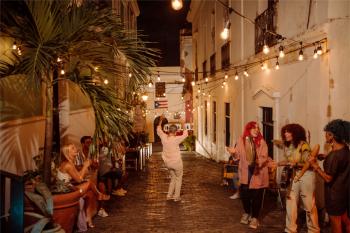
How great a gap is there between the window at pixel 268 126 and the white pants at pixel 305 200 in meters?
4.40

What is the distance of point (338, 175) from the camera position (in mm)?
5711

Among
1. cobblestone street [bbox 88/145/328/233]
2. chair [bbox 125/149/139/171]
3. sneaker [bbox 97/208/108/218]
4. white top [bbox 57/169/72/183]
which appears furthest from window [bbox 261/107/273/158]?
white top [bbox 57/169/72/183]

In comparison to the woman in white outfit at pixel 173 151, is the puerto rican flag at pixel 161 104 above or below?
above

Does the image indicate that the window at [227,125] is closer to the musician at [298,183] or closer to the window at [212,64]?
the window at [212,64]

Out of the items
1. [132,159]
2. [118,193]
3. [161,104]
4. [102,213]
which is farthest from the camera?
[161,104]

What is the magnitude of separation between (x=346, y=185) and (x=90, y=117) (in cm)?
874

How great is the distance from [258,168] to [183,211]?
2079 millimetres

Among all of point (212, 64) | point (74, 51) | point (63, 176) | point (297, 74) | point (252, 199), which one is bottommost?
point (252, 199)

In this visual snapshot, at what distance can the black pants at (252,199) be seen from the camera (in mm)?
7113

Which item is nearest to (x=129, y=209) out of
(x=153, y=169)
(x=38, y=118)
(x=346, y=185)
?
(x=38, y=118)

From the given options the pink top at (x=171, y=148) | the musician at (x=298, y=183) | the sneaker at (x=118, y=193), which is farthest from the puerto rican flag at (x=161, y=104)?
the musician at (x=298, y=183)

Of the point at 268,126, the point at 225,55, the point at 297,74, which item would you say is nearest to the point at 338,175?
the point at 297,74

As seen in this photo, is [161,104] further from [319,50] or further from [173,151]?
[319,50]

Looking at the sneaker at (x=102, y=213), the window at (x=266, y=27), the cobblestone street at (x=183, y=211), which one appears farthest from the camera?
the window at (x=266, y=27)
